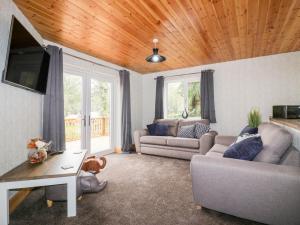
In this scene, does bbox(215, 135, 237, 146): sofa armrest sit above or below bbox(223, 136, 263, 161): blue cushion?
below

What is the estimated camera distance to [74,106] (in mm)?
3625

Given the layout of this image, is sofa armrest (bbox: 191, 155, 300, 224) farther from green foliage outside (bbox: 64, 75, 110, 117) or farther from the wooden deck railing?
the wooden deck railing

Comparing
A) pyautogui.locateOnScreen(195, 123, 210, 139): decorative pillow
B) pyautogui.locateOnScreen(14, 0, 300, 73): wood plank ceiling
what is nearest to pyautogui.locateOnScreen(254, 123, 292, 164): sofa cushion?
pyautogui.locateOnScreen(14, 0, 300, 73): wood plank ceiling

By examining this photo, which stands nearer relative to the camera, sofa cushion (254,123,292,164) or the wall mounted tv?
sofa cushion (254,123,292,164)

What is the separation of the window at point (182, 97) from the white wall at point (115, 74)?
936mm

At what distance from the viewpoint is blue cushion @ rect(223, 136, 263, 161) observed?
1683 mm

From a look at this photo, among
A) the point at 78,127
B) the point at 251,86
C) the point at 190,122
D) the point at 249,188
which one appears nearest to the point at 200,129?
the point at 190,122

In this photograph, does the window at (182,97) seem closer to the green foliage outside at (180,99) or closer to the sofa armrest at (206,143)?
the green foliage outside at (180,99)

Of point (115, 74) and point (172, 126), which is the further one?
point (115, 74)

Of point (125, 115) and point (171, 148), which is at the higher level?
point (125, 115)

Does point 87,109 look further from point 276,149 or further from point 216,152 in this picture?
point 276,149

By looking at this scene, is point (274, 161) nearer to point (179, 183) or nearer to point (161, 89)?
point (179, 183)

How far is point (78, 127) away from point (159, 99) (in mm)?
2464

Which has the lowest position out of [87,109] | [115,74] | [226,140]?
[226,140]
